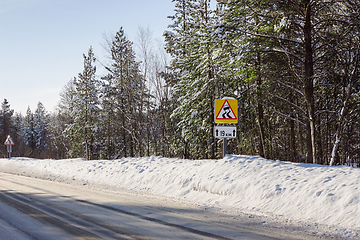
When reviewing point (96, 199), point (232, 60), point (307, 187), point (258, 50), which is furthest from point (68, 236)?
point (258, 50)

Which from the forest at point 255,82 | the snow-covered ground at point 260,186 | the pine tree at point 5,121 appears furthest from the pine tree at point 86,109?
the pine tree at point 5,121

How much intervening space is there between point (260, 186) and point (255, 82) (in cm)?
1056

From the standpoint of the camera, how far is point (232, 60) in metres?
11.9

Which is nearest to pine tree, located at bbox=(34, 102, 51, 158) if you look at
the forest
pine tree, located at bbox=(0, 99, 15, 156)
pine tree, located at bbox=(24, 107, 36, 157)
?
pine tree, located at bbox=(24, 107, 36, 157)

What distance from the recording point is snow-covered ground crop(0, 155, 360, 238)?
525 centimetres

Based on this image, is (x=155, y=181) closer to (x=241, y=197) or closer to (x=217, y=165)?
(x=217, y=165)

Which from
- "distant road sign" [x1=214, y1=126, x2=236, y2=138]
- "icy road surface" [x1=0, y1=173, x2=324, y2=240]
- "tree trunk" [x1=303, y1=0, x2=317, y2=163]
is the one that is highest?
"tree trunk" [x1=303, y1=0, x2=317, y2=163]

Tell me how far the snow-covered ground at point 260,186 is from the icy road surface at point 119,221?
75 centimetres

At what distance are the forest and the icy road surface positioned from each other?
7353 mm

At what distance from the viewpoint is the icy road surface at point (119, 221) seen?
4637 millimetres

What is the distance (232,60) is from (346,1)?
15.5 ft

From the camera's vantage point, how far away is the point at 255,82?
53.3 feet

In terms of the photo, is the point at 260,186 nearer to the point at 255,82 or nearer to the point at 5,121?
the point at 255,82

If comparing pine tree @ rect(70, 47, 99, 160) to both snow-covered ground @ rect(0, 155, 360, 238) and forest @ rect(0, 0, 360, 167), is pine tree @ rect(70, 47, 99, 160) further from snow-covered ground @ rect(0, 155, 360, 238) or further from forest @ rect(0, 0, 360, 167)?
snow-covered ground @ rect(0, 155, 360, 238)
